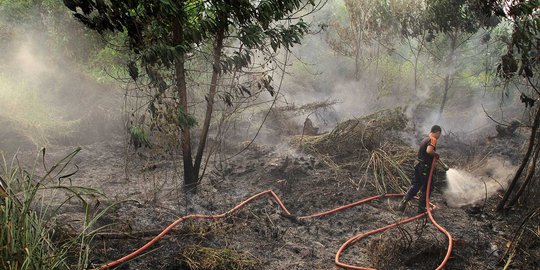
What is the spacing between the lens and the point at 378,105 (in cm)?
1423

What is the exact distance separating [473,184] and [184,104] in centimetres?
556

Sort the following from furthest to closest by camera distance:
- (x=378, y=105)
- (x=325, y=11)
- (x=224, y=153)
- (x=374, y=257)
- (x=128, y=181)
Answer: (x=325, y=11), (x=378, y=105), (x=224, y=153), (x=128, y=181), (x=374, y=257)

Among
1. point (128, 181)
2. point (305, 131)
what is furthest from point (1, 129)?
point (305, 131)

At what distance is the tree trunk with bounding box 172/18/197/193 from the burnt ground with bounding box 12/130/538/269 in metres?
0.21

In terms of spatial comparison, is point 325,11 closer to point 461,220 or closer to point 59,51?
point 59,51

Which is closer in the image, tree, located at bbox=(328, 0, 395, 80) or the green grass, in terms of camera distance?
the green grass

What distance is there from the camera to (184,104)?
546cm

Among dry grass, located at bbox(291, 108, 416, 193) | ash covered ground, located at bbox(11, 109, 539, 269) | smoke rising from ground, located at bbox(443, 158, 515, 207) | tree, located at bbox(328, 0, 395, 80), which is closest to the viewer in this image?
ash covered ground, located at bbox(11, 109, 539, 269)

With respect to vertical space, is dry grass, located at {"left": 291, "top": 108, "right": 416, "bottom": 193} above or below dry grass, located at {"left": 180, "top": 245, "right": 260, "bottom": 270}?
above

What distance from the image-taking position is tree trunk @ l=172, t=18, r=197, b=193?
4.84 metres

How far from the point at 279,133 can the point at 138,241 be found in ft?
20.3

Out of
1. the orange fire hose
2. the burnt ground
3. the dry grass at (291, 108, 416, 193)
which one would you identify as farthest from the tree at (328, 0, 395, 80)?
the orange fire hose

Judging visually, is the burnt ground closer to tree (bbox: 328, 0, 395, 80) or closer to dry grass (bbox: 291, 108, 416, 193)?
dry grass (bbox: 291, 108, 416, 193)

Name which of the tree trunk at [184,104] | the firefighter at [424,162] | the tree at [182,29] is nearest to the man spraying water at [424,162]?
the firefighter at [424,162]
